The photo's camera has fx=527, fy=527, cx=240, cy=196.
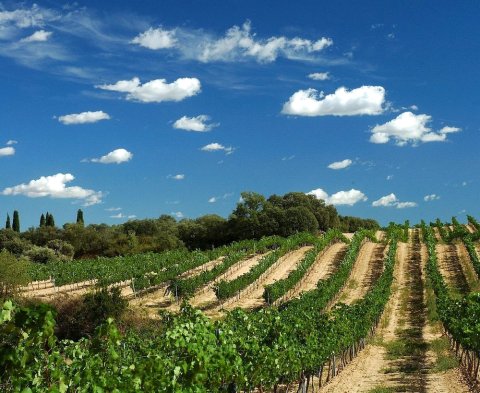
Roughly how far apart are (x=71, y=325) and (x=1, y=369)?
36133 millimetres

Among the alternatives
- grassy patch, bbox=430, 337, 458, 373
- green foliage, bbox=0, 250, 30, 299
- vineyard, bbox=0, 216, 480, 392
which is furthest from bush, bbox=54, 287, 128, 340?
grassy patch, bbox=430, 337, 458, 373

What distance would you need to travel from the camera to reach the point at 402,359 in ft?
96.9

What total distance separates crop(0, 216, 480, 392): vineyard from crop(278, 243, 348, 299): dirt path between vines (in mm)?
244

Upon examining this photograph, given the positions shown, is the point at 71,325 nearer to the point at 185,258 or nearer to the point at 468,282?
the point at 185,258

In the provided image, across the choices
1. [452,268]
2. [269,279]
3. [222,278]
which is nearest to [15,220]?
[222,278]

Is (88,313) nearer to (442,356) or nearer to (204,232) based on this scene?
(442,356)

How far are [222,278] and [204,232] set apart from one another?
154 feet

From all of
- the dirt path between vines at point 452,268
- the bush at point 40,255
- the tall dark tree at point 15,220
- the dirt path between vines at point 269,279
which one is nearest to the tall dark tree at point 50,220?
the tall dark tree at point 15,220

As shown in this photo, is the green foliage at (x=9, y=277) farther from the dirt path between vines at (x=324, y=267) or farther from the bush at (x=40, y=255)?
the bush at (x=40, y=255)

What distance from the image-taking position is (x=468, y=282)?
51.2 metres

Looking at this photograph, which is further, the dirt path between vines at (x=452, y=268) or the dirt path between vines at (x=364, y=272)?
the dirt path between vines at (x=364, y=272)

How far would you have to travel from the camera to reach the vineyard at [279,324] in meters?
9.24

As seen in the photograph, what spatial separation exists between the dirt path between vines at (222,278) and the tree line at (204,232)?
2200 centimetres

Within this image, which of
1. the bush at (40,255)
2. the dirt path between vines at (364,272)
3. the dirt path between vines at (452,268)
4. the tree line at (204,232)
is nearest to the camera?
the dirt path between vines at (452,268)
